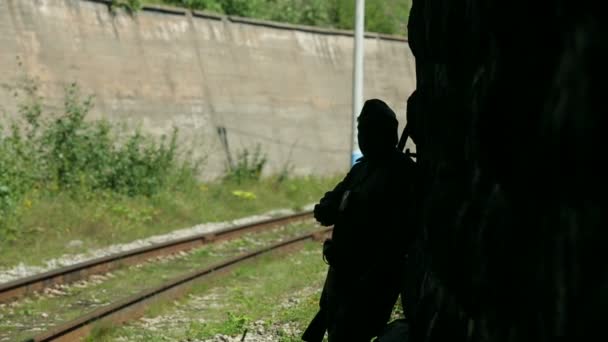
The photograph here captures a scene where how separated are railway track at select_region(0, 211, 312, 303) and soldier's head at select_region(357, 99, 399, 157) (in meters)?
7.41

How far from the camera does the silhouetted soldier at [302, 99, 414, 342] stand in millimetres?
4859

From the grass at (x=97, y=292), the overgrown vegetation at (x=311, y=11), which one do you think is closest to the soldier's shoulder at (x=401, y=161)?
the grass at (x=97, y=292)

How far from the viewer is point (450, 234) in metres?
3.93

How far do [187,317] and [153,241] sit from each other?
236 inches

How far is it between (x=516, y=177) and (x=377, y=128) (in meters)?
1.99

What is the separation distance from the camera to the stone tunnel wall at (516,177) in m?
2.26

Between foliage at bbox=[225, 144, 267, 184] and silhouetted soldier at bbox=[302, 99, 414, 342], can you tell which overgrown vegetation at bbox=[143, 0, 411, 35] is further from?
silhouetted soldier at bbox=[302, 99, 414, 342]

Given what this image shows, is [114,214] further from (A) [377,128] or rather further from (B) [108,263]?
(A) [377,128]

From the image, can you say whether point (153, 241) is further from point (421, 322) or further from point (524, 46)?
point (524, 46)

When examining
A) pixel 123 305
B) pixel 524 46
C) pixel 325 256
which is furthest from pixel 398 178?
pixel 123 305

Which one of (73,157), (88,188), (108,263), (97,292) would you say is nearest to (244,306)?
(97,292)

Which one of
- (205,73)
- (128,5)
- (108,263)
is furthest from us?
(205,73)

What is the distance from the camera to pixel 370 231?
16.0ft

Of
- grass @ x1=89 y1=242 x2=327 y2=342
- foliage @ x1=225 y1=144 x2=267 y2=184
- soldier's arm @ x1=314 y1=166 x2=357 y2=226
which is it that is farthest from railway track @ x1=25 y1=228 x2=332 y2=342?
foliage @ x1=225 y1=144 x2=267 y2=184
